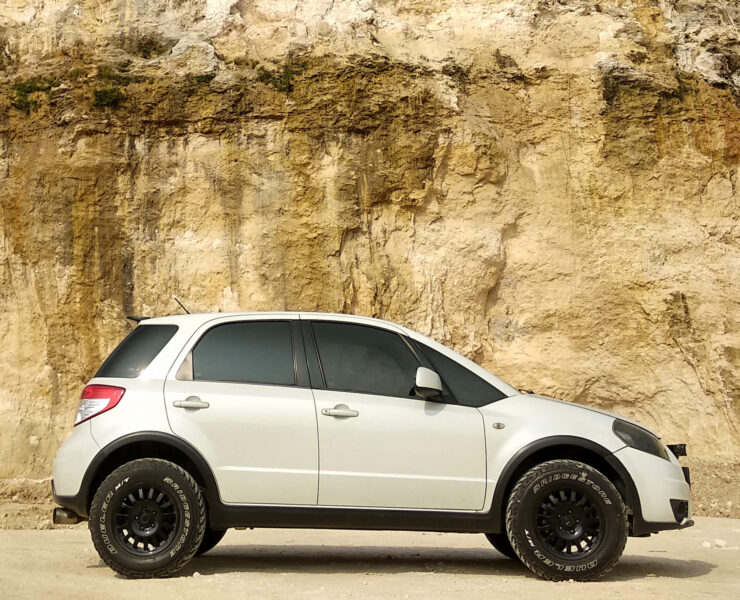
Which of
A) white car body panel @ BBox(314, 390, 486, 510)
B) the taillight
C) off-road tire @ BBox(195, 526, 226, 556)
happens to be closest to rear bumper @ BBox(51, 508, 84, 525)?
the taillight

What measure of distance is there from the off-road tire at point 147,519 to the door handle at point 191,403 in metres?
0.36

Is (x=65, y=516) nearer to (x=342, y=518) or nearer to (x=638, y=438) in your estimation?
(x=342, y=518)

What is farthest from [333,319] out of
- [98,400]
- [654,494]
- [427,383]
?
[654,494]

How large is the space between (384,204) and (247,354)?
9.52 meters

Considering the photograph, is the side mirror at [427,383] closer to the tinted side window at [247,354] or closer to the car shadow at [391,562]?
the tinted side window at [247,354]

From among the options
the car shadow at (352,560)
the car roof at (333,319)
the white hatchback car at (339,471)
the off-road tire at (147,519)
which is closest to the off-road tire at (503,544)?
the car shadow at (352,560)

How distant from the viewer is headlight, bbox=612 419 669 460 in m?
6.24

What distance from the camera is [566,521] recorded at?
238 inches

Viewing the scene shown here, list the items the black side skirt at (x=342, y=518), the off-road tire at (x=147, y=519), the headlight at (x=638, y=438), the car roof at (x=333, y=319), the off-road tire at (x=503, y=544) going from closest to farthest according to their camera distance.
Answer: the off-road tire at (x=147, y=519) → the black side skirt at (x=342, y=518) → the headlight at (x=638, y=438) → the car roof at (x=333, y=319) → the off-road tire at (x=503, y=544)

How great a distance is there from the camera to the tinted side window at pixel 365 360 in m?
6.25

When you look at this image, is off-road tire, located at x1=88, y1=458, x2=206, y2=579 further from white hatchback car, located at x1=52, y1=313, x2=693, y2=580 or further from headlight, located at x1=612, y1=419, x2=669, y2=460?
headlight, located at x1=612, y1=419, x2=669, y2=460

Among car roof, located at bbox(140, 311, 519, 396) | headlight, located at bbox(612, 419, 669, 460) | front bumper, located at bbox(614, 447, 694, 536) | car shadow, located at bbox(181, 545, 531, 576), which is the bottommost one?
car shadow, located at bbox(181, 545, 531, 576)

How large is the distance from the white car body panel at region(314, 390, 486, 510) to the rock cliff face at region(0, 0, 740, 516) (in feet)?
29.6

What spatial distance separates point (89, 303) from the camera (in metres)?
15.0
